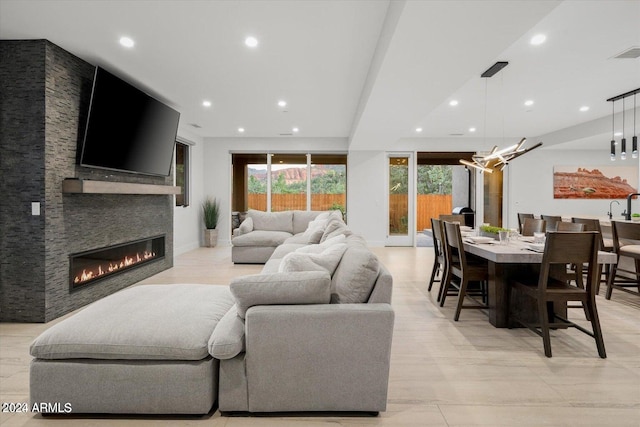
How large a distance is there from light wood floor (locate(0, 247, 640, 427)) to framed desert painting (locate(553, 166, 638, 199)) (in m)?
5.74

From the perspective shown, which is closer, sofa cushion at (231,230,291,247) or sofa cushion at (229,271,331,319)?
sofa cushion at (229,271,331,319)

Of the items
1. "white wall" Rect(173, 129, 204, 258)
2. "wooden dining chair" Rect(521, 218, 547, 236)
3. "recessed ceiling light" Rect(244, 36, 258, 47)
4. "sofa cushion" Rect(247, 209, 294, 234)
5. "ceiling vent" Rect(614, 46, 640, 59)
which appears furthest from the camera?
"white wall" Rect(173, 129, 204, 258)

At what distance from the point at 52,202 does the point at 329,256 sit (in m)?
2.88

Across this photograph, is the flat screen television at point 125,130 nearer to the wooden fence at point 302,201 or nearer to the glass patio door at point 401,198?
the wooden fence at point 302,201

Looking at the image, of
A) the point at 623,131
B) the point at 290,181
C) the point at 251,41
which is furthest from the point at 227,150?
the point at 623,131

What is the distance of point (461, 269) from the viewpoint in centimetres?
346

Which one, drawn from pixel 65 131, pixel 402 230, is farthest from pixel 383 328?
pixel 402 230

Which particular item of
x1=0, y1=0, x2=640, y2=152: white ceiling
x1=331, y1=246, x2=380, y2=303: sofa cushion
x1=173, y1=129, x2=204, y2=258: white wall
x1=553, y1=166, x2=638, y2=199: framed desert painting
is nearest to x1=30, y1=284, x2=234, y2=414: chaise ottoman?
x1=331, y1=246, x2=380, y2=303: sofa cushion

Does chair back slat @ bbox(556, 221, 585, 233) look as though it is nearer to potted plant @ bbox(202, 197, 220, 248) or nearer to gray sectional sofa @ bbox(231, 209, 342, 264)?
gray sectional sofa @ bbox(231, 209, 342, 264)

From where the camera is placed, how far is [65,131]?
353 centimetres

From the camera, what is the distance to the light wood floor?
72.1 inches

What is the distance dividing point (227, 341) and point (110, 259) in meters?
3.37

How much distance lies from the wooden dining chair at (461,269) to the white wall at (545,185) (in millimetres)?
5479

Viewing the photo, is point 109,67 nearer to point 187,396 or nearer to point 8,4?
point 8,4
